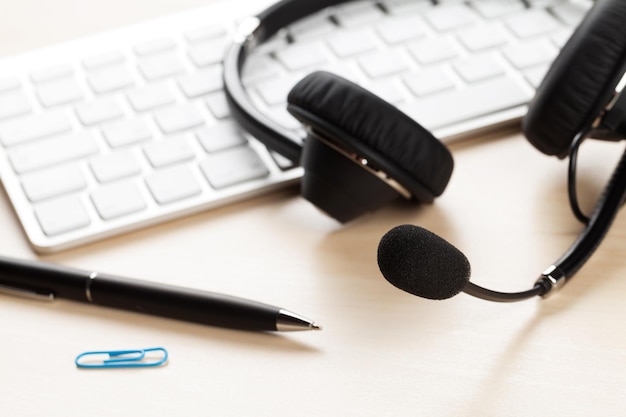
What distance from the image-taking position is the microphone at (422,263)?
22.2 inches

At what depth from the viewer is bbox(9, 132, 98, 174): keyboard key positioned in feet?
2.46

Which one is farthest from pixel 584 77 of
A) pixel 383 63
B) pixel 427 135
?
pixel 383 63

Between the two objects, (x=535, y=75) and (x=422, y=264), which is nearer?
(x=422, y=264)

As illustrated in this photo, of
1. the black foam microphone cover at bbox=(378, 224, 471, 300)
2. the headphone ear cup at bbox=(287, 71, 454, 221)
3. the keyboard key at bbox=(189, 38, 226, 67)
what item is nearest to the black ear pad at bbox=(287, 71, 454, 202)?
the headphone ear cup at bbox=(287, 71, 454, 221)

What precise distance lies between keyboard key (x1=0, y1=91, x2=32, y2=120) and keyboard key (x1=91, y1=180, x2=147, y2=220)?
0.13 metres

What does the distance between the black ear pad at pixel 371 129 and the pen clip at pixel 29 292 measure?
219 millimetres

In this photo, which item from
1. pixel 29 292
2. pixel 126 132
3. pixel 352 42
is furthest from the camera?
pixel 352 42

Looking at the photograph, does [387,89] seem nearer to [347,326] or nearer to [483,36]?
[483,36]

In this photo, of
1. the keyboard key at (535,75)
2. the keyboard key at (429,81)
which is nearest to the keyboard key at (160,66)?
the keyboard key at (429,81)

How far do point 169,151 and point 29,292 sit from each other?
17 centimetres

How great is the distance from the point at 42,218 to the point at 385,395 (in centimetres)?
29

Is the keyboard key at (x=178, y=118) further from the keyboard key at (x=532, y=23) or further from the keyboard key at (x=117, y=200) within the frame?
the keyboard key at (x=532, y=23)

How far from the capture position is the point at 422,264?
565 millimetres

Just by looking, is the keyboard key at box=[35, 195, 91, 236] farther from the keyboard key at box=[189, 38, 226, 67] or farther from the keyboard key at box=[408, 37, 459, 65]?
the keyboard key at box=[408, 37, 459, 65]
